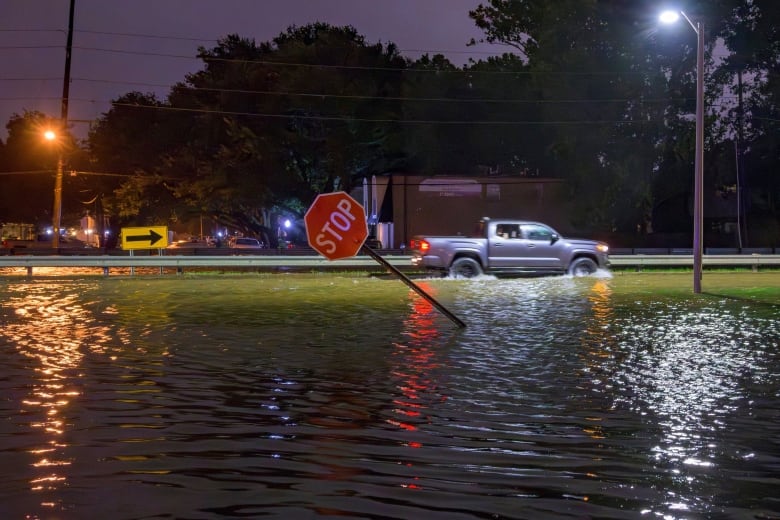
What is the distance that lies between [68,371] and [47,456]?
383 cm

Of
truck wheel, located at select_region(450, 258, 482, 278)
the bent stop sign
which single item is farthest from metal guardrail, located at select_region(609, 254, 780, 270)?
the bent stop sign

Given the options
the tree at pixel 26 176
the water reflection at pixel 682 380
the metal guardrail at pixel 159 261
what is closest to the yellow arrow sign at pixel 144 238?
the metal guardrail at pixel 159 261

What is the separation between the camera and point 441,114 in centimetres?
5972

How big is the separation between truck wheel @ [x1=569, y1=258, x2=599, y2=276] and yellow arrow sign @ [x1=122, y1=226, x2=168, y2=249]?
14406 millimetres

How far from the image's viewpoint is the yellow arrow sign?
101ft

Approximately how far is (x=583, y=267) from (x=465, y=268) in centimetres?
418

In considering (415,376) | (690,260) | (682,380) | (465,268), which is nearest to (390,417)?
(415,376)

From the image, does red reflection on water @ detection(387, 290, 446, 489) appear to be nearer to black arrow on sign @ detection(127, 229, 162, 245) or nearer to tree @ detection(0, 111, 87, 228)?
black arrow on sign @ detection(127, 229, 162, 245)

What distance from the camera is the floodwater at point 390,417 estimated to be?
5074 mm

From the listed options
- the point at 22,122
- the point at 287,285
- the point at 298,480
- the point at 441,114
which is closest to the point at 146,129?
the point at 441,114

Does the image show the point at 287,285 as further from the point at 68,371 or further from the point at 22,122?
the point at 22,122

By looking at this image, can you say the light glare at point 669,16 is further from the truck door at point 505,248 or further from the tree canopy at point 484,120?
the tree canopy at point 484,120

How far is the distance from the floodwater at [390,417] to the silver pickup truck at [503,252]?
36.2 feet

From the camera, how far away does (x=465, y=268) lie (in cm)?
2706
